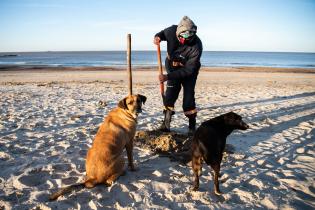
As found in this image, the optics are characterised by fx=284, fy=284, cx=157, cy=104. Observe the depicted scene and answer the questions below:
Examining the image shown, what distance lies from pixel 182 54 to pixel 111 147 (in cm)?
264

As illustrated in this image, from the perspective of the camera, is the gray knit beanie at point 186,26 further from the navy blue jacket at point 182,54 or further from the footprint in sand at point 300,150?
the footprint in sand at point 300,150

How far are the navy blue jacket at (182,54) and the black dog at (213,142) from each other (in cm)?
190

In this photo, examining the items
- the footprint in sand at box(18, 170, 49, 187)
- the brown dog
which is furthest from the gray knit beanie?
the footprint in sand at box(18, 170, 49, 187)

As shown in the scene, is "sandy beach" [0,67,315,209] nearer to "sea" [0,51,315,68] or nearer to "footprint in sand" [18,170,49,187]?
"footprint in sand" [18,170,49,187]

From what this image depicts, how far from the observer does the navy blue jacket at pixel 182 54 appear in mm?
5691

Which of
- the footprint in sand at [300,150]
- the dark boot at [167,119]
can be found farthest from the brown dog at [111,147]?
the footprint in sand at [300,150]

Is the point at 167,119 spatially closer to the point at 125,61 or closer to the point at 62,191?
the point at 62,191

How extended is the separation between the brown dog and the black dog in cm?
118

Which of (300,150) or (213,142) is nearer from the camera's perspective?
(213,142)

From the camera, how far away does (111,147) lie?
424 centimetres

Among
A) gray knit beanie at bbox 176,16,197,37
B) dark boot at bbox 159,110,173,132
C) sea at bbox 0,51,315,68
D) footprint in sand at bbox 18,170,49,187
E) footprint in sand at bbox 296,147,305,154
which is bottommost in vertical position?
footprint in sand at bbox 296,147,305,154

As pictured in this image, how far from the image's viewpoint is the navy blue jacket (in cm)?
569

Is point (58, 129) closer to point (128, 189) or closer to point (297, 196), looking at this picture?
point (128, 189)

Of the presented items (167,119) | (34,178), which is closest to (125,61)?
(167,119)
